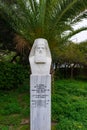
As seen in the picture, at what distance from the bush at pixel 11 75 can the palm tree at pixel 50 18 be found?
2816 millimetres

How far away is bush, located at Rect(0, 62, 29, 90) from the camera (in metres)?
13.4

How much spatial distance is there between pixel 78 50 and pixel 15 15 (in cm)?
716

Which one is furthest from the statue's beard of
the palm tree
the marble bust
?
the palm tree

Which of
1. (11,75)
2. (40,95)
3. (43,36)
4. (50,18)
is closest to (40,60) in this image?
(40,95)

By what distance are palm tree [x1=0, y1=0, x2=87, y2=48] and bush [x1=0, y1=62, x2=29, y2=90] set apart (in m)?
2.82

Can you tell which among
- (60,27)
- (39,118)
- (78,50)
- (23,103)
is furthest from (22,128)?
(78,50)

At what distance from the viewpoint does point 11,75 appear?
1384cm

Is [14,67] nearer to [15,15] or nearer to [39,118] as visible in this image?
[15,15]

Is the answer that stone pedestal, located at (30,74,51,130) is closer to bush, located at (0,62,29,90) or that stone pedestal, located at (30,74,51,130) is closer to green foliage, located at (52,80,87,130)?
green foliage, located at (52,80,87,130)

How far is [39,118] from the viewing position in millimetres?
7562

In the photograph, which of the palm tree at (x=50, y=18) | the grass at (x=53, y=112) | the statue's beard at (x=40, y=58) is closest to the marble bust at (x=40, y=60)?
the statue's beard at (x=40, y=58)

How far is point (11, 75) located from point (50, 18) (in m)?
4.55

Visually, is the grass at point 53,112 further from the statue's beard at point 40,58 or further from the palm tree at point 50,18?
the palm tree at point 50,18

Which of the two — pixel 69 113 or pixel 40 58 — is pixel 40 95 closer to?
pixel 40 58
